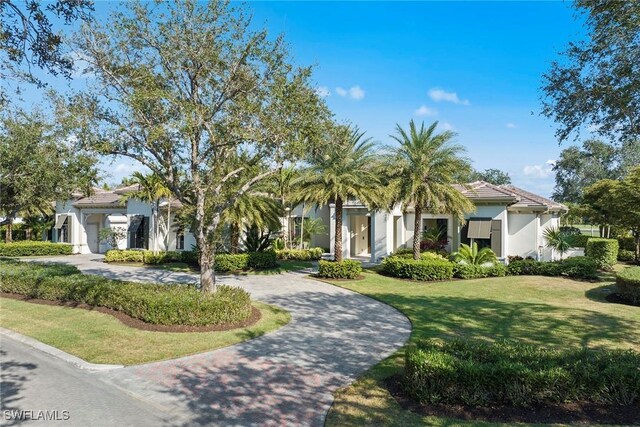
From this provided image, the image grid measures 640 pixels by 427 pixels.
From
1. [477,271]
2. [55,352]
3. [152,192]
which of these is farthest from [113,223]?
[477,271]

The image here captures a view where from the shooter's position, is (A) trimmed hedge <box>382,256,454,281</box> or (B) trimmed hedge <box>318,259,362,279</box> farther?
(A) trimmed hedge <box>382,256,454,281</box>

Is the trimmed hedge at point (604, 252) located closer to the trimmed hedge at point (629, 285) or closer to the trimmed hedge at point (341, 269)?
the trimmed hedge at point (629, 285)

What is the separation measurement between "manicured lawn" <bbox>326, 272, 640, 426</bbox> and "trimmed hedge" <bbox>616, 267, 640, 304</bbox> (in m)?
0.83

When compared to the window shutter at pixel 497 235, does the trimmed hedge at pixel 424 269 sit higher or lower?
lower

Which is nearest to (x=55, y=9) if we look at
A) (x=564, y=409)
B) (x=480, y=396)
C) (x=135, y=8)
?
(x=135, y=8)

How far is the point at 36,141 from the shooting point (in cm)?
1798

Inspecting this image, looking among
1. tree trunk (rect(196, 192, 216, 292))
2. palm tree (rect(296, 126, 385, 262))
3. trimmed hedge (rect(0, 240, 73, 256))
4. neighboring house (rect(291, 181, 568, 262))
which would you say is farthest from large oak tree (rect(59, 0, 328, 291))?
trimmed hedge (rect(0, 240, 73, 256))

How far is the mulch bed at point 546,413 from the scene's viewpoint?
5.80 meters

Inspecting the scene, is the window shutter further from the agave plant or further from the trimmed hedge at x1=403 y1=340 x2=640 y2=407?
the trimmed hedge at x1=403 y1=340 x2=640 y2=407

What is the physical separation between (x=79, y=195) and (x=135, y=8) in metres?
27.2

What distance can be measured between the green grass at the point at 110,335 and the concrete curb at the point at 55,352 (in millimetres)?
144

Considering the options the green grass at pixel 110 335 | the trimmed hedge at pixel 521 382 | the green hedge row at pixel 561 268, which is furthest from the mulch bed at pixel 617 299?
the green grass at pixel 110 335

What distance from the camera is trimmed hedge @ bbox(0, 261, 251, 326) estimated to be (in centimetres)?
1101

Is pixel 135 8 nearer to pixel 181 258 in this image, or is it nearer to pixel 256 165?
pixel 256 165
